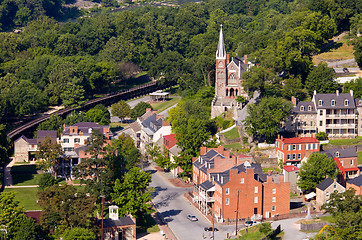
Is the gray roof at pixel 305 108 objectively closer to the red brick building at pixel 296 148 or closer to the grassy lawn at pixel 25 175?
the red brick building at pixel 296 148

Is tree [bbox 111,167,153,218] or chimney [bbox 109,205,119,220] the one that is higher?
tree [bbox 111,167,153,218]

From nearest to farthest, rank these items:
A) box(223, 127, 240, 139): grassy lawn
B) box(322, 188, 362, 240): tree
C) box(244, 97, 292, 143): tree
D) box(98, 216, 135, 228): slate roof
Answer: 1. box(322, 188, 362, 240): tree
2. box(98, 216, 135, 228): slate roof
3. box(244, 97, 292, 143): tree
4. box(223, 127, 240, 139): grassy lawn

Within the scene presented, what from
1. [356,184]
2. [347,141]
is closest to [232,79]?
[347,141]

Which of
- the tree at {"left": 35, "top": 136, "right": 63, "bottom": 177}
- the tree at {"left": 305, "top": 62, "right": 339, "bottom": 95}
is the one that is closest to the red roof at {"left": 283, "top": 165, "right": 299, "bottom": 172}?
the tree at {"left": 305, "top": 62, "right": 339, "bottom": 95}

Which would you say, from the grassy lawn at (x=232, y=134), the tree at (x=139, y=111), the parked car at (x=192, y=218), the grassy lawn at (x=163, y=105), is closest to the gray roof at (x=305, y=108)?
the grassy lawn at (x=232, y=134)

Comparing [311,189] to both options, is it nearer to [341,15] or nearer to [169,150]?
[169,150]

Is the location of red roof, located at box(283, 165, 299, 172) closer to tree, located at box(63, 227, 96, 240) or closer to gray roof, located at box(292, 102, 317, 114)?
gray roof, located at box(292, 102, 317, 114)

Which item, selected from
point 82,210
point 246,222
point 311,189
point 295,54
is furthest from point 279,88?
point 82,210
